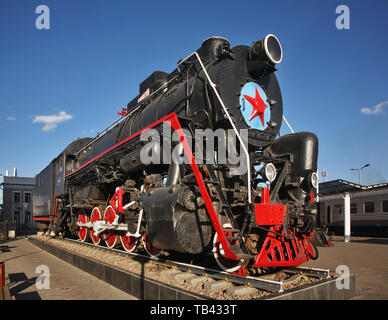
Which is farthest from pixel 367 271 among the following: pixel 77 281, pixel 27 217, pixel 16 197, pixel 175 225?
pixel 16 197

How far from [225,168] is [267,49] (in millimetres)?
2196

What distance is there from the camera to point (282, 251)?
195 inches

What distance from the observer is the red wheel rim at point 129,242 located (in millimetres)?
7363

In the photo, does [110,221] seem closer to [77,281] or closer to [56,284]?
[77,281]

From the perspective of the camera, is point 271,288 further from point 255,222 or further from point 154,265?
point 154,265

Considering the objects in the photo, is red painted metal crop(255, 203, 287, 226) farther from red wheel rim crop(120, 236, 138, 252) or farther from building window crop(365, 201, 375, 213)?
building window crop(365, 201, 375, 213)

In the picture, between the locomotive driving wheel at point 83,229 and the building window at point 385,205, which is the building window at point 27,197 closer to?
the locomotive driving wheel at point 83,229

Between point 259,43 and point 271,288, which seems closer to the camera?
point 271,288

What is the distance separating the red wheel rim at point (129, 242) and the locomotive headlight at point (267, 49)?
4624 millimetres

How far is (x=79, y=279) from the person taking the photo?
6566 mm

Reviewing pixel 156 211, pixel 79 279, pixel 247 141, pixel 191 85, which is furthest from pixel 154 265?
pixel 191 85

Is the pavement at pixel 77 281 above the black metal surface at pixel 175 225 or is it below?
below

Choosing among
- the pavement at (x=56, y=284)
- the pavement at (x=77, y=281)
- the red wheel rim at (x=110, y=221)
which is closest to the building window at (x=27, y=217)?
the pavement at (x=77, y=281)
